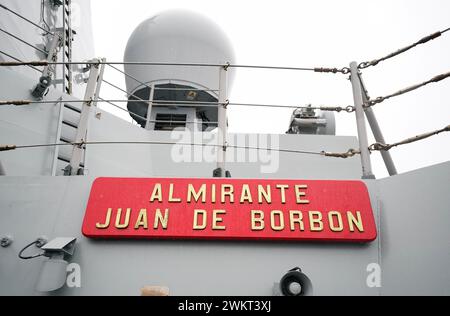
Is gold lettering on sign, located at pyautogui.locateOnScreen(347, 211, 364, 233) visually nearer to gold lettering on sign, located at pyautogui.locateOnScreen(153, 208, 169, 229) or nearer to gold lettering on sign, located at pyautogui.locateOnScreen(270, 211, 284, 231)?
gold lettering on sign, located at pyautogui.locateOnScreen(270, 211, 284, 231)

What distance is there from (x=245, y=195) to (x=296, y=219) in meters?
0.29

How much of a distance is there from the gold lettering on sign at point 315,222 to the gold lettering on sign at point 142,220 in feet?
2.67

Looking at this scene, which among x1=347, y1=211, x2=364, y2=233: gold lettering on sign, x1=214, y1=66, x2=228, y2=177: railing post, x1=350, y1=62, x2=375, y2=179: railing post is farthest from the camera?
x1=214, y1=66, x2=228, y2=177: railing post

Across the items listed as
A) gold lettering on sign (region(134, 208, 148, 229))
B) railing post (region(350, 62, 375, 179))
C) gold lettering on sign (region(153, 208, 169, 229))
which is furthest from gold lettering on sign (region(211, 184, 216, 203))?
railing post (region(350, 62, 375, 179))

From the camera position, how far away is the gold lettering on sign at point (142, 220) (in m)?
1.70

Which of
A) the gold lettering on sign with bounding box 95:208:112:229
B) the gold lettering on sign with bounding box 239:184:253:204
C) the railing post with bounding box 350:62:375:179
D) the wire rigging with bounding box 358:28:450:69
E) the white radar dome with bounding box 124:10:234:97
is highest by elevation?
the white radar dome with bounding box 124:10:234:97

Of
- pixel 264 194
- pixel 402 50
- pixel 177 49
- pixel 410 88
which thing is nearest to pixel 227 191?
pixel 264 194

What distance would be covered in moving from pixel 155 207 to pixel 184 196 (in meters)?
0.16

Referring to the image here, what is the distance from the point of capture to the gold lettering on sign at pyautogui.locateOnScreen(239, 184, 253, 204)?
1.78m

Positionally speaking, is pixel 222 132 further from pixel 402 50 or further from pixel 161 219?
pixel 402 50

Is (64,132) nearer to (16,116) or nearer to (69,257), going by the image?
(16,116)

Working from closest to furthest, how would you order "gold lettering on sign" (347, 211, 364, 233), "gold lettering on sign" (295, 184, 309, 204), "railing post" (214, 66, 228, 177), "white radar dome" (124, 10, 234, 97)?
"gold lettering on sign" (347, 211, 364, 233) → "gold lettering on sign" (295, 184, 309, 204) → "railing post" (214, 66, 228, 177) → "white radar dome" (124, 10, 234, 97)

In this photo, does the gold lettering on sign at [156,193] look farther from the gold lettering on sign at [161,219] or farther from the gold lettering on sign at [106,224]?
the gold lettering on sign at [106,224]
